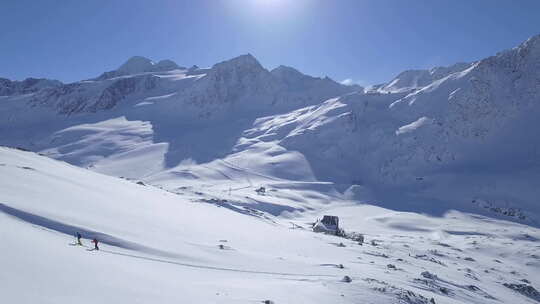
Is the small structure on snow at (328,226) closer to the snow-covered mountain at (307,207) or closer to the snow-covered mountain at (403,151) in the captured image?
the snow-covered mountain at (307,207)

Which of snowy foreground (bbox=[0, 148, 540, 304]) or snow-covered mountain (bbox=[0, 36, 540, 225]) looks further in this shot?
snow-covered mountain (bbox=[0, 36, 540, 225])

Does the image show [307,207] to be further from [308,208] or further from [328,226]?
[328,226]

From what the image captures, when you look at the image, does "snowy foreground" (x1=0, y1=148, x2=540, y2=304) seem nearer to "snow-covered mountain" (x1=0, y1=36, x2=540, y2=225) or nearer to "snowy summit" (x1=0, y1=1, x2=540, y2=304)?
"snowy summit" (x1=0, y1=1, x2=540, y2=304)

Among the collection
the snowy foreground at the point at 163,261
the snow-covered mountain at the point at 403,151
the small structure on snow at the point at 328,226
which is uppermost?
the snow-covered mountain at the point at 403,151

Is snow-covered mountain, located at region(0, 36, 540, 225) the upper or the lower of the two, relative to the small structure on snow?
upper

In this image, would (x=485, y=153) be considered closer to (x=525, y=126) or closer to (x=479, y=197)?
(x=525, y=126)

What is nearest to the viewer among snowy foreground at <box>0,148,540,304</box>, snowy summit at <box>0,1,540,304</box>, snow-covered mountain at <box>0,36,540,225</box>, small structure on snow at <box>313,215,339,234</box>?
snowy foreground at <box>0,148,540,304</box>

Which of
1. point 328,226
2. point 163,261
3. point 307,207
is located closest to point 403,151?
point 307,207

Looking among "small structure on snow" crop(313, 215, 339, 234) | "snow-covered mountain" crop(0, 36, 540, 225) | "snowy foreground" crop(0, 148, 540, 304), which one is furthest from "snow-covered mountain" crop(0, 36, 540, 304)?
"small structure on snow" crop(313, 215, 339, 234)

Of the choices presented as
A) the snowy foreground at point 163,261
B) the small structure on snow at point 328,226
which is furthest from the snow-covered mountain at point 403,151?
the snowy foreground at point 163,261

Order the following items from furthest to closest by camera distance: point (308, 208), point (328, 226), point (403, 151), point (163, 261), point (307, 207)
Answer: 1. point (403, 151)
2. point (307, 207)
3. point (308, 208)
4. point (328, 226)
5. point (163, 261)

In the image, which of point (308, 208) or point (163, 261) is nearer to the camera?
point (163, 261)

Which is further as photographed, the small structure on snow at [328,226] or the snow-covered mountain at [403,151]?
the snow-covered mountain at [403,151]

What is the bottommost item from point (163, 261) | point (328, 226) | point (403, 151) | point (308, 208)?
point (163, 261)
